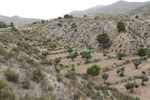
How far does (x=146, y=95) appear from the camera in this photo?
86.6 ft

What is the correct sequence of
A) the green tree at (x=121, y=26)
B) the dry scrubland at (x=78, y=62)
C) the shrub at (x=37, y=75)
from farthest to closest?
the green tree at (x=121, y=26) < the shrub at (x=37, y=75) < the dry scrubland at (x=78, y=62)

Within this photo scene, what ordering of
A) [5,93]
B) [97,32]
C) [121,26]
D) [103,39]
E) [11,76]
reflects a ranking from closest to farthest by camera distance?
[5,93]
[11,76]
[103,39]
[121,26]
[97,32]

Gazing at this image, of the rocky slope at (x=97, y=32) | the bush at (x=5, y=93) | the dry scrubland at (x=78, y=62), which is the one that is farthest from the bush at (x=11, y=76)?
the rocky slope at (x=97, y=32)

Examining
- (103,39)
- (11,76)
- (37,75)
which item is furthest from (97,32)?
(11,76)

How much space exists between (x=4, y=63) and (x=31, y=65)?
2344mm

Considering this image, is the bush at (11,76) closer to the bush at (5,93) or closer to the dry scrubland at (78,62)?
the dry scrubland at (78,62)

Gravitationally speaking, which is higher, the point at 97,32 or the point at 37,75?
the point at 97,32

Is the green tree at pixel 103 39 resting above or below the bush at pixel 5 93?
below

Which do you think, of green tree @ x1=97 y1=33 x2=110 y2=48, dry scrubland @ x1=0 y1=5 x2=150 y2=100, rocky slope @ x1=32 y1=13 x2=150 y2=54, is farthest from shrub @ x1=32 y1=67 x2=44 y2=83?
green tree @ x1=97 y1=33 x2=110 y2=48

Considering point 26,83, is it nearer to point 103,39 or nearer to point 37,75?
point 37,75

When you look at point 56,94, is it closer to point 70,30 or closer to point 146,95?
point 146,95

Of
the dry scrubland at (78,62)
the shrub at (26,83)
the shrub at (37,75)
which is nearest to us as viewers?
the shrub at (26,83)

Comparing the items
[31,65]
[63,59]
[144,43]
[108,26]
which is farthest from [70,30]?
[31,65]

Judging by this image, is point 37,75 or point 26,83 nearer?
point 26,83
